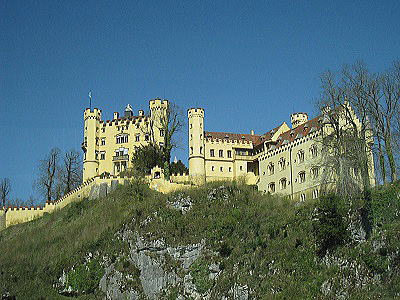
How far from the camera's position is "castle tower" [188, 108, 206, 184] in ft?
259

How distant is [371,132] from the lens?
58.7m

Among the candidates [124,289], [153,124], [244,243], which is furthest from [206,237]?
[153,124]

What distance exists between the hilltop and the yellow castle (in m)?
5.06

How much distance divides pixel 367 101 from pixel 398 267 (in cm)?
1772

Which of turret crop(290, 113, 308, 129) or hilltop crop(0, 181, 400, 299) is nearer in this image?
hilltop crop(0, 181, 400, 299)

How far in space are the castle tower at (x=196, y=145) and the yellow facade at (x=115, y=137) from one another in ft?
15.7

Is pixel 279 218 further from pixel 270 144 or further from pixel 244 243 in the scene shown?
pixel 270 144

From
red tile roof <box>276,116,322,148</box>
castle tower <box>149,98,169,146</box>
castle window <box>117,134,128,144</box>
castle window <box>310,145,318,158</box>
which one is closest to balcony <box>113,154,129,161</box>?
castle window <box>117,134,128,144</box>

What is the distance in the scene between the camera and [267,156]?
7406cm

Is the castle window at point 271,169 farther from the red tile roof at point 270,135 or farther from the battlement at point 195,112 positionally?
the battlement at point 195,112

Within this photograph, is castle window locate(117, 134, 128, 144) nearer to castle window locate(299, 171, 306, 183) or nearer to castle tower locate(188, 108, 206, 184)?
castle tower locate(188, 108, 206, 184)

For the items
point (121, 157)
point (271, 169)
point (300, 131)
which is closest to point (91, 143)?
point (121, 157)

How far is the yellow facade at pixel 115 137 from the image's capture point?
8400 centimetres

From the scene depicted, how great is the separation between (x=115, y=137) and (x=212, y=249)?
106ft
